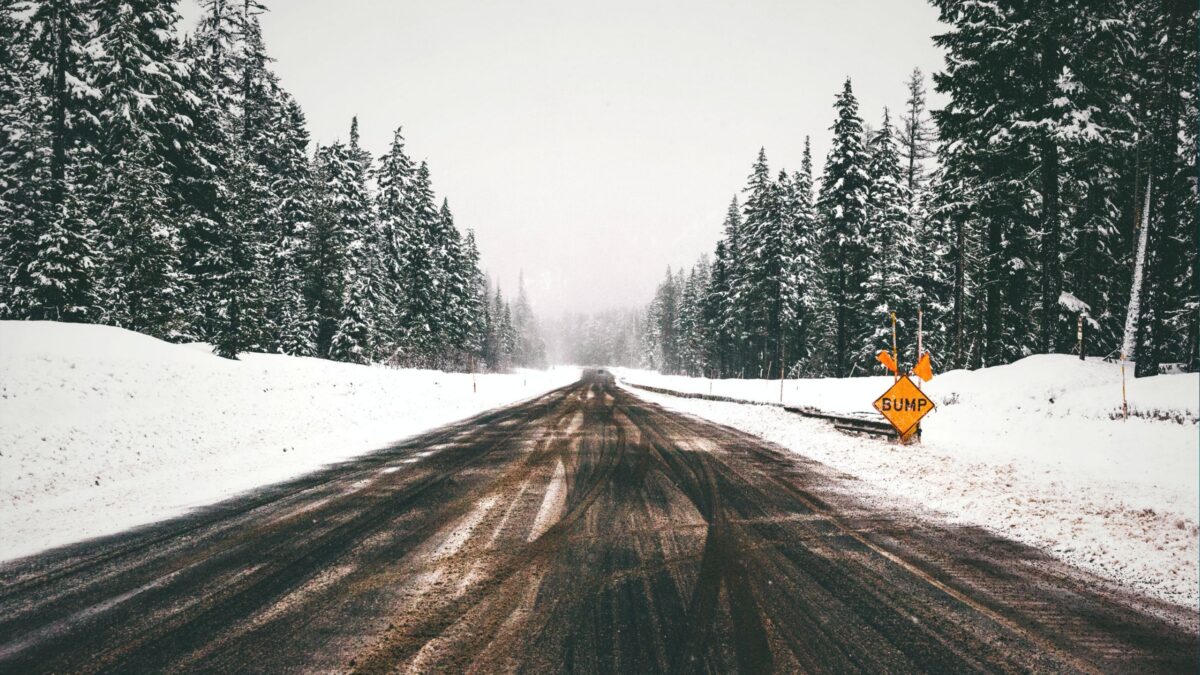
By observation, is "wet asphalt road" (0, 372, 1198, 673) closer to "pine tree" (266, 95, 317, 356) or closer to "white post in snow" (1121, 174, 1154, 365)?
"white post in snow" (1121, 174, 1154, 365)

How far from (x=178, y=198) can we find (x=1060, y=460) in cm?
2916

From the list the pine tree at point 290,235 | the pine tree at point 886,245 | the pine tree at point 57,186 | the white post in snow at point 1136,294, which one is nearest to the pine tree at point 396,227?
the pine tree at point 290,235

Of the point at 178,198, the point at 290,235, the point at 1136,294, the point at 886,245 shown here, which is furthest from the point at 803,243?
the point at 178,198

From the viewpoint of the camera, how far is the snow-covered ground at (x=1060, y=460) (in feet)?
17.4

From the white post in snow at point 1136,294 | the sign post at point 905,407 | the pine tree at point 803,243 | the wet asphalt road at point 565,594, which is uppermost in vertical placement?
the pine tree at point 803,243

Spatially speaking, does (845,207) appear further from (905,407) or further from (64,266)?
(64,266)

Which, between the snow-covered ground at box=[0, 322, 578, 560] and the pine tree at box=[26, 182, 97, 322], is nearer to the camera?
the snow-covered ground at box=[0, 322, 578, 560]

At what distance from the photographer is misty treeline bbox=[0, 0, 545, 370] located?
59.5 ft

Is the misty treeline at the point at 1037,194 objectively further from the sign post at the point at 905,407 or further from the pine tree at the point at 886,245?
the sign post at the point at 905,407

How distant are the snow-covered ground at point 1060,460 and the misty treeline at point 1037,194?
4.10 metres

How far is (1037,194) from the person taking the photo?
2075 cm

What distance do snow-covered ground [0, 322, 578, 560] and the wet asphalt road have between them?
1.59m

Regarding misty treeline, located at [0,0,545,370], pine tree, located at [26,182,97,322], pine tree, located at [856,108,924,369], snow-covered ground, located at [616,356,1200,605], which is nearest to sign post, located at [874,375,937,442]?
snow-covered ground, located at [616,356,1200,605]

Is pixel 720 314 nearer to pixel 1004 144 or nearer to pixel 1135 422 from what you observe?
pixel 1004 144
